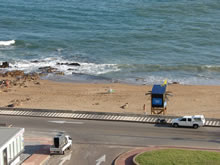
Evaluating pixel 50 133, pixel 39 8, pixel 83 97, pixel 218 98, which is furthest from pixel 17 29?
pixel 50 133

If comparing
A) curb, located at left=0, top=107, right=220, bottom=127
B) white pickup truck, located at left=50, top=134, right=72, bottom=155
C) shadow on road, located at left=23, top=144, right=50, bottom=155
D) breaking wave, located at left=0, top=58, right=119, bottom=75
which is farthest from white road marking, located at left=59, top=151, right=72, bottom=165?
breaking wave, located at left=0, top=58, right=119, bottom=75

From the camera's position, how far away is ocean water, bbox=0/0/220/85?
74.1m

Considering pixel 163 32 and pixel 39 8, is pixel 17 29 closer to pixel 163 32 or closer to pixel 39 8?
pixel 39 8

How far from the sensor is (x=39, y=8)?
117 metres

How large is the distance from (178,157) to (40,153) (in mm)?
11162

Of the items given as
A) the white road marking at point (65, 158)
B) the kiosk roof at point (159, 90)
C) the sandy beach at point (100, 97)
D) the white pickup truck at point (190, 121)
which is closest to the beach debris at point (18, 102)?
the sandy beach at point (100, 97)

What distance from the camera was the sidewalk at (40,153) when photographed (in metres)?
34.2

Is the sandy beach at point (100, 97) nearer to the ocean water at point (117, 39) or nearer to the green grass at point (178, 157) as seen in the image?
the ocean water at point (117, 39)

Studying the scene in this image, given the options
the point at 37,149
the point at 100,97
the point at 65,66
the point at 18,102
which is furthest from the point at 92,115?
the point at 65,66

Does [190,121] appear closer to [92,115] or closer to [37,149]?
[92,115]

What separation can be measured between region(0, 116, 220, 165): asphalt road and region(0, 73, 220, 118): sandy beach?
25.4 ft

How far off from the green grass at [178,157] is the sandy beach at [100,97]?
49.1 ft

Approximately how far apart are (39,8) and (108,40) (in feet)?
108

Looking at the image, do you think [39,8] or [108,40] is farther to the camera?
[39,8]
